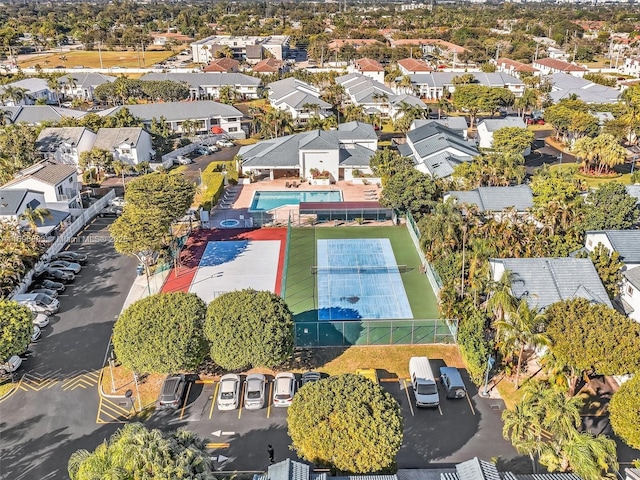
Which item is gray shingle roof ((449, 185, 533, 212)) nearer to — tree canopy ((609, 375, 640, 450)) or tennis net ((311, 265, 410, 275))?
tennis net ((311, 265, 410, 275))

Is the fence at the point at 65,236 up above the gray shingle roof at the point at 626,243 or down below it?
below

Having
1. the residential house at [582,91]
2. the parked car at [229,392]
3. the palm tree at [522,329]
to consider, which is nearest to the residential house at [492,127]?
the residential house at [582,91]

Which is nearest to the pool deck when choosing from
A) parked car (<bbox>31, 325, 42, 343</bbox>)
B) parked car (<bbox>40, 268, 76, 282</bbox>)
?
parked car (<bbox>40, 268, 76, 282</bbox>)

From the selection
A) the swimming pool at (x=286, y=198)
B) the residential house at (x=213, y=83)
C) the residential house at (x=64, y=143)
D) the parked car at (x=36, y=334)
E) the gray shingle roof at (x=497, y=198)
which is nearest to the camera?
the parked car at (x=36, y=334)

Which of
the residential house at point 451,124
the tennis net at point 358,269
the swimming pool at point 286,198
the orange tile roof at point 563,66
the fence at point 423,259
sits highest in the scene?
the orange tile roof at point 563,66

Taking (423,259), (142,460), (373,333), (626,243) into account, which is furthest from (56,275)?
(626,243)

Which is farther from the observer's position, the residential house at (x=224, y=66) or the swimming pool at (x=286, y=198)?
the residential house at (x=224, y=66)

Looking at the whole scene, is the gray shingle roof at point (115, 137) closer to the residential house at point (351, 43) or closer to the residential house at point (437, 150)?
the residential house at point (437, 150)
